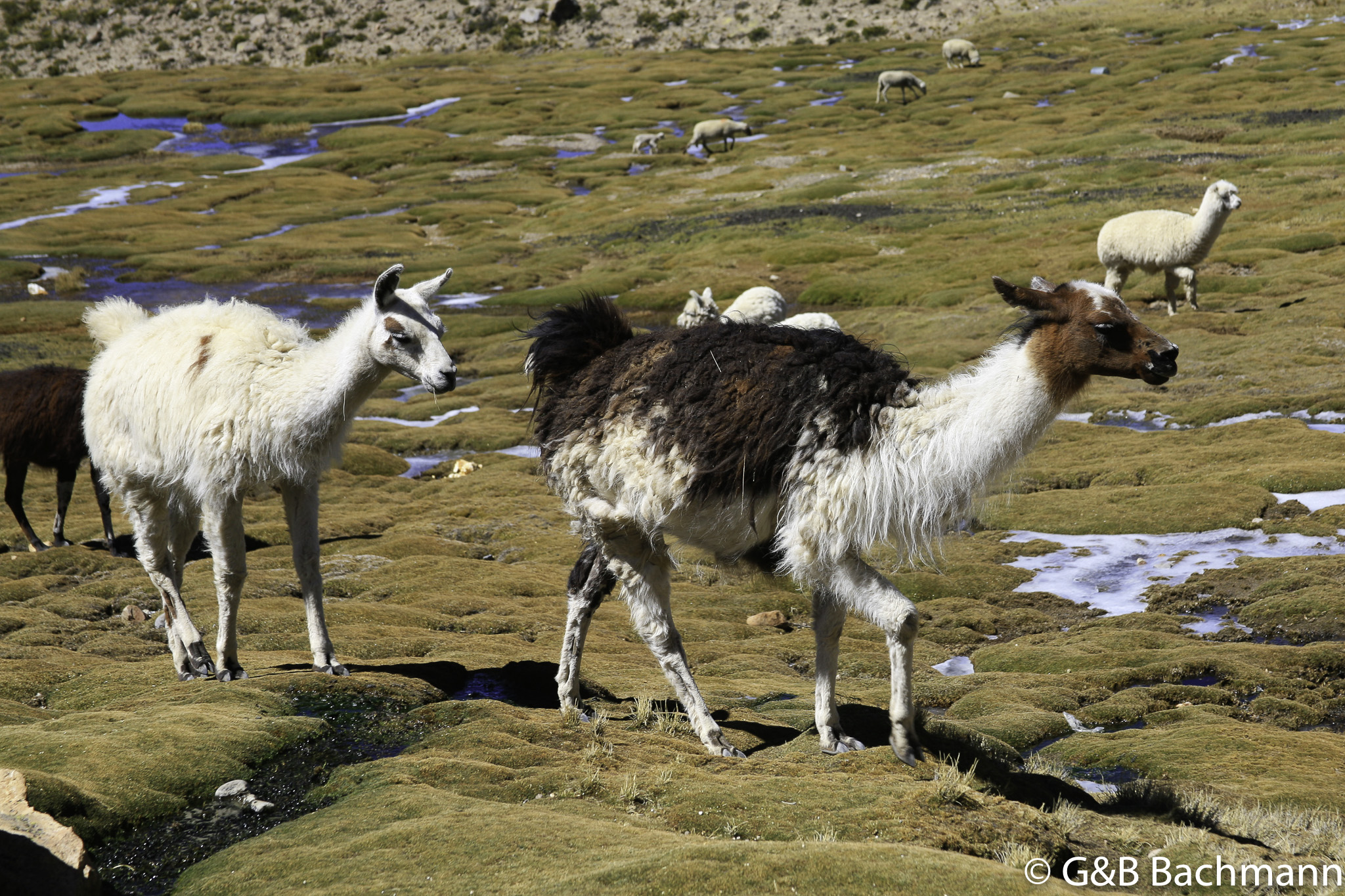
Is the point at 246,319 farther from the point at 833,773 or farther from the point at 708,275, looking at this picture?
the point at 708,275

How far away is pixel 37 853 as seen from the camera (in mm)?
5172

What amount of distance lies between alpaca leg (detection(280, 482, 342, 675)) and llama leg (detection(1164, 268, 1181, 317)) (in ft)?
97.6

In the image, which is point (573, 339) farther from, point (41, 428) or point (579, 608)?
point (41, 428)

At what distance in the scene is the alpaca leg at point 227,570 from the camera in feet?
31.8

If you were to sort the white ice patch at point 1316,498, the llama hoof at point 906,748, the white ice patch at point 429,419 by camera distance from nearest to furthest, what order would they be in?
the llama hoof at point 906,748 < the white ice patch at point 1316,498 < the white ice patch at point 429,419

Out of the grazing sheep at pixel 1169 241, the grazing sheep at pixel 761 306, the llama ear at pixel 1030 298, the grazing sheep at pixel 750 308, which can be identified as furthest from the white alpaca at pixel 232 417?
the grazing sheep at pixel 1169 241

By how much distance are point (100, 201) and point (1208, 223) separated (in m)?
85.5

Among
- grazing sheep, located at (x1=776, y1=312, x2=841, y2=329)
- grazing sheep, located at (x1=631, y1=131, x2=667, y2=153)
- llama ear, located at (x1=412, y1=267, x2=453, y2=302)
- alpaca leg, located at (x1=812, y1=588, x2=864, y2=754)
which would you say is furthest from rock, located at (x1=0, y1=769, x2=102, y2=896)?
grazing sheep, located at (x1=631, y1=131, x2=667, y2=153)

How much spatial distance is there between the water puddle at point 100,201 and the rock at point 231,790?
81.4 metres

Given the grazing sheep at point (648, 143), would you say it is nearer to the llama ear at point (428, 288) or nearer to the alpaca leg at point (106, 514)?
the alpaca leg at point (106, 514)

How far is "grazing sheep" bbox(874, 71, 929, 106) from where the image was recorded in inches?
3895

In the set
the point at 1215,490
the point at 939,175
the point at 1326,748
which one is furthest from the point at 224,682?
the point at 939,175

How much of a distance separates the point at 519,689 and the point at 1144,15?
455 ft

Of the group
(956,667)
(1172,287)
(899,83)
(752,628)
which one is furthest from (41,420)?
(899,83)
